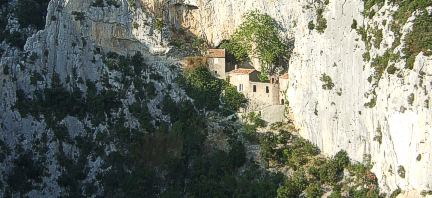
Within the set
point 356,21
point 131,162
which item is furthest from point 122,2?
point 356,21

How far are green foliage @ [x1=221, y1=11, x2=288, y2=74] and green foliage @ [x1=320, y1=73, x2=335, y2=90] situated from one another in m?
6.75

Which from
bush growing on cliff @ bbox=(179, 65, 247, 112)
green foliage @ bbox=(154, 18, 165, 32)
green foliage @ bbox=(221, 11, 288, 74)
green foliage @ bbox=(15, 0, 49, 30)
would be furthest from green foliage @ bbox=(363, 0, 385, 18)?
green foliage @ bbox=(15, 0, 49, 30)

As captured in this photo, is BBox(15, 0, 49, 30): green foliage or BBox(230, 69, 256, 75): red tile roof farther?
BBox(15, 0, 49, 30): green foliage

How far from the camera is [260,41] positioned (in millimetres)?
76188

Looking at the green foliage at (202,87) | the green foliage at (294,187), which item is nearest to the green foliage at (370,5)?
the green foliage at (294,187)

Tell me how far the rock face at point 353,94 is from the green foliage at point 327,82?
190 millimetres

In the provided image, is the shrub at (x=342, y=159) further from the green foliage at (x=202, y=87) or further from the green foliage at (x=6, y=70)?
the green foliage at (x=6, y=70)

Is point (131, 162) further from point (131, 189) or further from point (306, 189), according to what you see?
point (306, 189)

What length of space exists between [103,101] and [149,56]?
217 inches

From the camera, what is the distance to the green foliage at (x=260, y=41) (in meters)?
76.0

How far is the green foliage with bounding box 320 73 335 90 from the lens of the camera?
6969 centimetres

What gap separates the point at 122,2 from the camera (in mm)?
76875

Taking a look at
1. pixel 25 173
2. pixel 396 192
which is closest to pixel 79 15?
pixel 25 173

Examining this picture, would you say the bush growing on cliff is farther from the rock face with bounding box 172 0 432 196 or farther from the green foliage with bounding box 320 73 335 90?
the green foliage with bounding box 320 73 335 90
